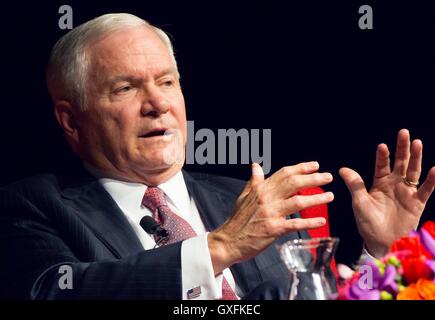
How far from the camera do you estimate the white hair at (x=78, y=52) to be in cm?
316

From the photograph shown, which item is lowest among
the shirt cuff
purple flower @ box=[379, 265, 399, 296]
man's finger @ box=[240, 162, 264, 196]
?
the shirt cuff

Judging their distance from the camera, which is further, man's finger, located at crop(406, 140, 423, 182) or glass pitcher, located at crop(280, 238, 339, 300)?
man's finger, located at crop(406, 140, 423, 182)

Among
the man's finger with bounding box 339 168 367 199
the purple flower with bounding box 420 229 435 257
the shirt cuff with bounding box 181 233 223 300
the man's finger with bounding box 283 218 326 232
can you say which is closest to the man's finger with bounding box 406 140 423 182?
the man's finger with bounding box 339 168 367 199

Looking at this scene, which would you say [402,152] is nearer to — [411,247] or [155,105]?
[155,105]

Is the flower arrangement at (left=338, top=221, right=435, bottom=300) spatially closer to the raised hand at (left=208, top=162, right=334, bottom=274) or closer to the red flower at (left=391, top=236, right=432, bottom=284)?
the red flower at (left=391, top=236, right=432, bottom=284)

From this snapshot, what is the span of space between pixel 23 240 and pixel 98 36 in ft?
2.39

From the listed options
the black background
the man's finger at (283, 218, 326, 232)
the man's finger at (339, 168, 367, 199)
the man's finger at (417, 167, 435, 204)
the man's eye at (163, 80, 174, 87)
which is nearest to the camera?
the man's finger at (283, 218, 326, 232)

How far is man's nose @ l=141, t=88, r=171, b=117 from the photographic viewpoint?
3.08m

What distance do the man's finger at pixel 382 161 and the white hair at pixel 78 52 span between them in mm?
904

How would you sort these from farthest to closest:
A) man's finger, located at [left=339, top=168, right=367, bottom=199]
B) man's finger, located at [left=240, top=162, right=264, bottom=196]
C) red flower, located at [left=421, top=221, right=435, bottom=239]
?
man's finger, located at [left=339, top=168, right=367, bottom=199], man's finger, located at [left=240, top=162, right=264, bottom=196], red flower, located at [left=421, top=221, right=435, bottom=239]

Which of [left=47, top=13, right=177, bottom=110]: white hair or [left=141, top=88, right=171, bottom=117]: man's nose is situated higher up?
[left=47, top=13, right=177, bottom=110]: white hair

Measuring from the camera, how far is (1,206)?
9.71ft

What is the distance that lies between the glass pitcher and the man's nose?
1.26 meters

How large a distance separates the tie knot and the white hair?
371 millimetres
